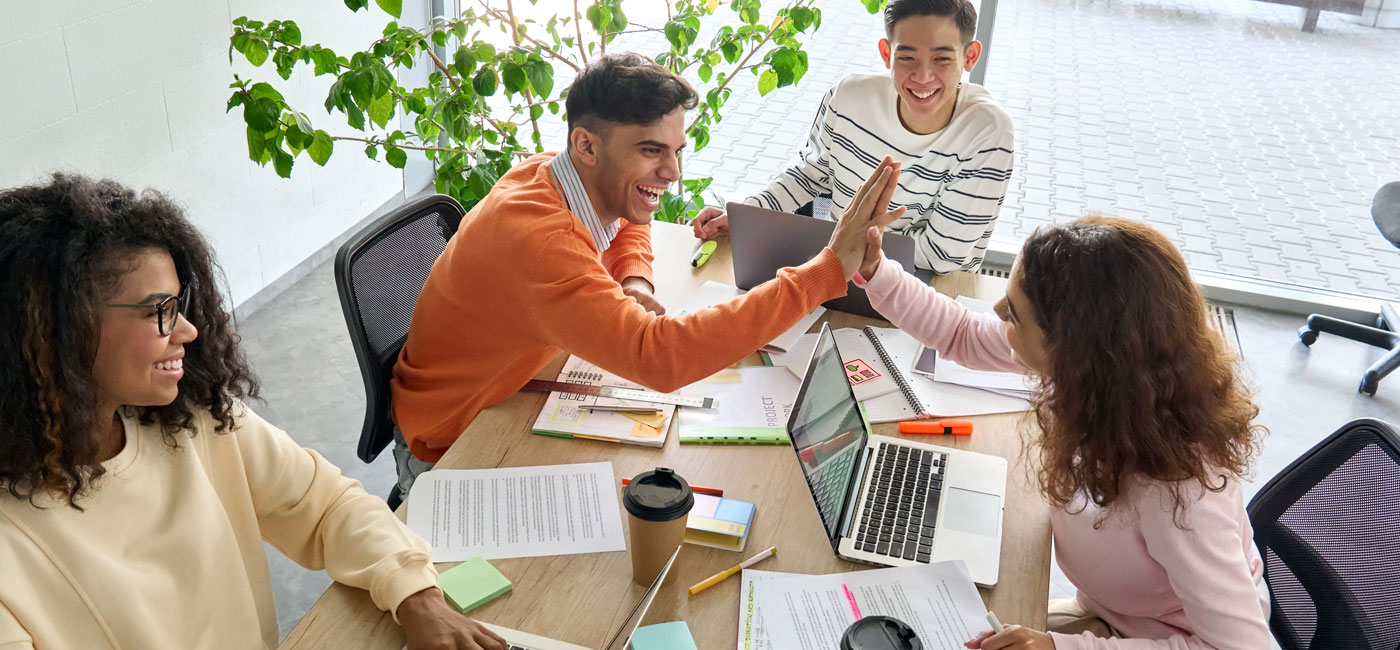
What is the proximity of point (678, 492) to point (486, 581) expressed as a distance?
0.28 m

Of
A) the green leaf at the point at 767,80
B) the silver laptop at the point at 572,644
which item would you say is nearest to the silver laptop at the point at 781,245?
the silver laptop at the point at 572,644

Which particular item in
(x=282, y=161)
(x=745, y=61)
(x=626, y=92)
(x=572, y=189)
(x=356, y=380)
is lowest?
(x=356, y=380)

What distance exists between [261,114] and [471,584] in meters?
1.85

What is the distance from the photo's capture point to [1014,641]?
1.24 metres

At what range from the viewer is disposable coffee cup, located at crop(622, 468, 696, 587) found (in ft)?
4.16

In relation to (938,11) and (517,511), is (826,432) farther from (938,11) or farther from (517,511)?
(938,11)

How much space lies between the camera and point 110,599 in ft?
3.92

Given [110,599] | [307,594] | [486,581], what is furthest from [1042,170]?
[110,599]

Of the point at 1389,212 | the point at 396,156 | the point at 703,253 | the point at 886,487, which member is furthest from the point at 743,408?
the point at 1389,212

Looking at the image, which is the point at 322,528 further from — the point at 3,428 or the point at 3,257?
the point at 3,257

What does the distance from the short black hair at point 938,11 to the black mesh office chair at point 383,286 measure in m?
1.09

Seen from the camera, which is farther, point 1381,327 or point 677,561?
point 1381,327

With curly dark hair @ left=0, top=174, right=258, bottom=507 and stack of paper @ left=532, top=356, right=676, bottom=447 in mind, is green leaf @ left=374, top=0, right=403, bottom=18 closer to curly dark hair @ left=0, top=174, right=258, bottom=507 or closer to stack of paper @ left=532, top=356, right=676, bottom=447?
stack of paper @ left=532, top=356, right=676, bottom=447

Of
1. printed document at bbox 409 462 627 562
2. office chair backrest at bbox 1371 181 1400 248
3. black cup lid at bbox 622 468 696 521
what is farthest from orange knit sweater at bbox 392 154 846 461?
office chair backrest at bbox 1371 181 1400 248
